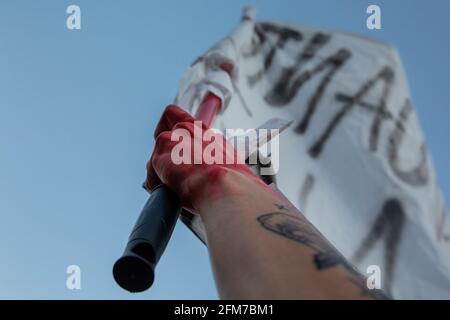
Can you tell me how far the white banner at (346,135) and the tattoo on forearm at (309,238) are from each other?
5.28 feet

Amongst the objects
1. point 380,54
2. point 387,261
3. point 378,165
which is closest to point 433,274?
point 387,261

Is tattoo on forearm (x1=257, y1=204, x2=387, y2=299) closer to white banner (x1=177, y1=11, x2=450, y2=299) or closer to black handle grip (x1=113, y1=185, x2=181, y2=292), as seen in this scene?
black handle grip (x1=113, y1=185, x2=181, y2=292)

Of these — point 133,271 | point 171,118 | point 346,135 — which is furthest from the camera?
point 346,135

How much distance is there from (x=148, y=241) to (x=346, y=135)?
238 centimetres

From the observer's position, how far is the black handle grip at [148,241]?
1.01m

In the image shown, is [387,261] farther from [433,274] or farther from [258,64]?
[258,64]

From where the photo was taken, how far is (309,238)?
892 mm

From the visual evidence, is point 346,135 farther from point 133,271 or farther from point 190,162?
point 133,271

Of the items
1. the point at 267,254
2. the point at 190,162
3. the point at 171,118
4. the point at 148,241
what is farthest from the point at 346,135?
the point at 267,254

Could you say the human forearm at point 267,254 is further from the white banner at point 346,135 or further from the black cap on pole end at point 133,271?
the white banner at point 346,135

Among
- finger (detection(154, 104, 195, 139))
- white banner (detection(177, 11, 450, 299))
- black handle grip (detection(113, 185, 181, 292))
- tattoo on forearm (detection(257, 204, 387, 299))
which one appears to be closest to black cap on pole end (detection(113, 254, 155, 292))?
black handle grip (detection(113, 185, 181, 292))

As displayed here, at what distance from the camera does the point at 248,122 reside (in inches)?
121

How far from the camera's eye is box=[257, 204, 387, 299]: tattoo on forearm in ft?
2.49

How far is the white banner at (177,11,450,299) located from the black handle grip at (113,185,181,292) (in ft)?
4.52
